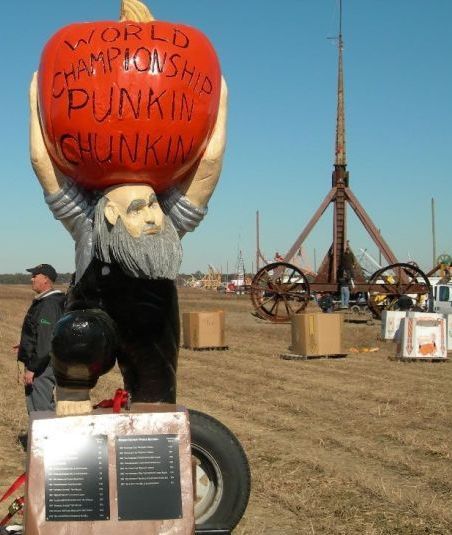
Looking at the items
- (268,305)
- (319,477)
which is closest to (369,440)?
(319,477)

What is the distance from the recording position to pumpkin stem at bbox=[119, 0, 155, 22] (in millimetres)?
3660

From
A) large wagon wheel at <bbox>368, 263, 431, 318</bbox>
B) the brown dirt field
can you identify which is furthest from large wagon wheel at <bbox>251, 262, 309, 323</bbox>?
the brown dirt field

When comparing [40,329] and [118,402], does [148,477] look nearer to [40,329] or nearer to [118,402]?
[118,402]

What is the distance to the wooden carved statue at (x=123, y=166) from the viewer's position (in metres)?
3.40

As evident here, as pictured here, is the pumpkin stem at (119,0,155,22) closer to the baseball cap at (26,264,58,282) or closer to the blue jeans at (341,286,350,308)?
the baseball cap at (26,264,58,282)

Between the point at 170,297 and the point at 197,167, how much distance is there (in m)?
0.58

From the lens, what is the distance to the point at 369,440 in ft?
22.7

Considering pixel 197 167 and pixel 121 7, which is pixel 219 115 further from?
pixel 121 7

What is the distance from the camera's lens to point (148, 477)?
3264 millimetres

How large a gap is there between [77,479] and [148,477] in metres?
0.27

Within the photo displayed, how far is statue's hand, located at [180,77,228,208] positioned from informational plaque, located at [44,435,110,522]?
114cm

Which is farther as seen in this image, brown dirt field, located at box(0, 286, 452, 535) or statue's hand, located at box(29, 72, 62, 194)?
brown dirt field, located at box(0, 286, 452, 535)

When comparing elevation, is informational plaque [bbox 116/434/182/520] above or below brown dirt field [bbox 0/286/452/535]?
above

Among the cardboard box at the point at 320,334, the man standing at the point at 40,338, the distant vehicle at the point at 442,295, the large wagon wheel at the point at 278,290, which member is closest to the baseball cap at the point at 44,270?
the man standing at the point at 40,338
